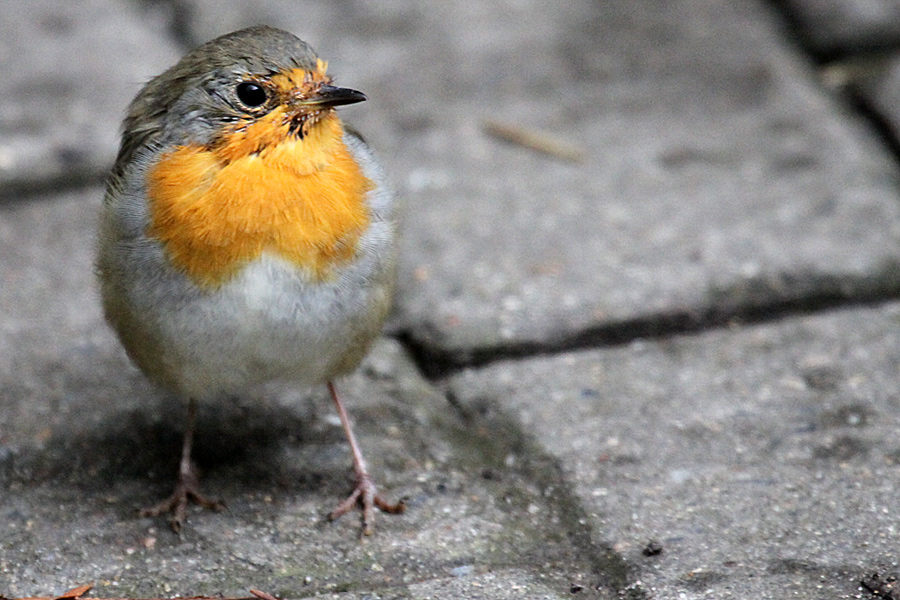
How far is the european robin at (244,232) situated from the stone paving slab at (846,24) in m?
2.68

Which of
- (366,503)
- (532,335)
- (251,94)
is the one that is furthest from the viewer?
(532,335)

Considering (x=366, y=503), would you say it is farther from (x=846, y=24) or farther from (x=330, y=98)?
(x=846, y=24)

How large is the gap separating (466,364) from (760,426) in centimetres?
86

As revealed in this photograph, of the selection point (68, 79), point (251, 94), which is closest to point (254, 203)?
point (251, 94)

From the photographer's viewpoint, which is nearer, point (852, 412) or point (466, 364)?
point (852, 412)

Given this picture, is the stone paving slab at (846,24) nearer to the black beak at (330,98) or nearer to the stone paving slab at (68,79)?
the stone paving slab at (68,79)

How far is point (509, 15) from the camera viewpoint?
550cm

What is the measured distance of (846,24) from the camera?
16.8 feet

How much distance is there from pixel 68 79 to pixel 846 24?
10.3 feet

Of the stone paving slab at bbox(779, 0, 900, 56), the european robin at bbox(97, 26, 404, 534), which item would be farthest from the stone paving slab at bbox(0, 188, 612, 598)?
the stone paving slab at bbox(779, 0, 900, 56)

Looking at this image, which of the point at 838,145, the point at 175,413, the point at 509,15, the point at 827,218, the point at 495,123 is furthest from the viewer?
the point at 509,15

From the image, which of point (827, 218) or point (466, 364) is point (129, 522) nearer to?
point (466, 364)

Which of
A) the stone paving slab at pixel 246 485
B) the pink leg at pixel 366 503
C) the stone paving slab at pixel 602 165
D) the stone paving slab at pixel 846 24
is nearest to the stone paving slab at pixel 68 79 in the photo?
the stone paving slab at pixel 602 165

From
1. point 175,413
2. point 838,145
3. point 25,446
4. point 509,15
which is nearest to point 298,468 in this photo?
point 175,413
